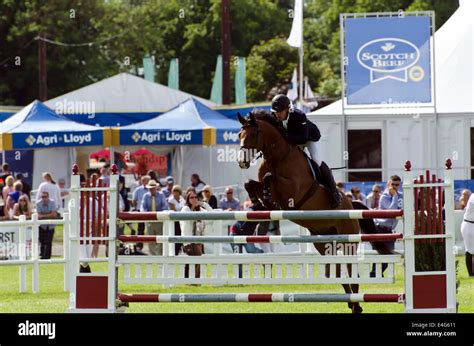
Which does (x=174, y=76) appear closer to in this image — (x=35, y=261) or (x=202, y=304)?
(x=35, y=261)

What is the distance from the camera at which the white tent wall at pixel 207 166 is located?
119 feet

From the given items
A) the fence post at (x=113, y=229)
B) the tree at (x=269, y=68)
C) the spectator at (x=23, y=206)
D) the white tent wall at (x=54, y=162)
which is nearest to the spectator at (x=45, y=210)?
the spectator at (x=23, y=206)

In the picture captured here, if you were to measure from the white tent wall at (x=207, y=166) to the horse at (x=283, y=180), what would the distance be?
22243mm

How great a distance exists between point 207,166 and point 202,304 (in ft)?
72.0

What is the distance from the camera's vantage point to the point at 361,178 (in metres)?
26.4

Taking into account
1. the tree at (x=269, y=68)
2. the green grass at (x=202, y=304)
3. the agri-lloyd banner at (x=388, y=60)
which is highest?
the tree at (x=269, y=68)

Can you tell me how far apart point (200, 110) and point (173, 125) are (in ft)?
4.75

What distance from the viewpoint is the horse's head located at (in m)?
12.8

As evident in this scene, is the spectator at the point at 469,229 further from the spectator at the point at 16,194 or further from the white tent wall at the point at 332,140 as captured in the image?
the spectator at the point at 16,194

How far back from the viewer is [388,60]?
2562cm

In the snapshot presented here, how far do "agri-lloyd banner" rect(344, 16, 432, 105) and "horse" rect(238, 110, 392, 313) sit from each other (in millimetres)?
11899

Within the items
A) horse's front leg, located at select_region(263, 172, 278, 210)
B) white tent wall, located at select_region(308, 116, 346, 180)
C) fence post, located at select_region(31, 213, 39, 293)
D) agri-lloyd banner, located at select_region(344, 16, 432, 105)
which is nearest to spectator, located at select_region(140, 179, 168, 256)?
white tent wall, located at select_region(308, 116, 346, 180)

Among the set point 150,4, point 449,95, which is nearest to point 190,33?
point 150,4

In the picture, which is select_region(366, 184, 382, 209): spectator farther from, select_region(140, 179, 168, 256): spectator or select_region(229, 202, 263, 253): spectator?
select_region(140, 179, 168, 256): spectator
